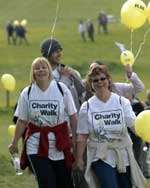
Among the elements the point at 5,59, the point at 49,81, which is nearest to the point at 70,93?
the point at 49,81

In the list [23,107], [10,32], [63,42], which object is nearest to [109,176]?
[23,107]

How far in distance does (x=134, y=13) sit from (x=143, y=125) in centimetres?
268

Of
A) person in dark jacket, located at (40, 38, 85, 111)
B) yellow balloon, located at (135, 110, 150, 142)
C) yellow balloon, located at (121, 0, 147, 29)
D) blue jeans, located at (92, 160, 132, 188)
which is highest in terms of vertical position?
yellow balloon, located at (121, 0, 147, 29)

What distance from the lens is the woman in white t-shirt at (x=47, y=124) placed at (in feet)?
24.9

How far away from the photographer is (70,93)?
7742 millimetres

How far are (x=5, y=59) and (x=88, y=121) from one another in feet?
93.2

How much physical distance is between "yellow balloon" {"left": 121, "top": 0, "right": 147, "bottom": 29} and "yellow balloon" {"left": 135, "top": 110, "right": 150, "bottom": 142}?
2450 mm

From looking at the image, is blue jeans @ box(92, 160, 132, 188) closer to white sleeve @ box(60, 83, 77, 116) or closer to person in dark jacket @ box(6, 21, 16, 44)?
white sleeve @ box(60, 83, 77, 116)

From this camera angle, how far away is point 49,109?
24.9ft

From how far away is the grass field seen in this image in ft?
84.9

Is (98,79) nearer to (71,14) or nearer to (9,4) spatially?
(71,14)

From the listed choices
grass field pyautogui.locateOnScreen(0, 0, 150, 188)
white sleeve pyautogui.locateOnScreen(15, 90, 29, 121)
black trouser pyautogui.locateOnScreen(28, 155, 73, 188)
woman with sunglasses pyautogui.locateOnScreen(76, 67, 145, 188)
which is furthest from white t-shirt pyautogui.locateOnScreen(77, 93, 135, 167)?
grass field pyautogui.locateOnScreen(0, 0, 150, 188)

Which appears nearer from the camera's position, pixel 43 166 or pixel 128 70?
pixel 43 166

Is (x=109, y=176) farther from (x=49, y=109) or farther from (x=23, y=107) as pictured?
Answer: (x=23, y=107)
